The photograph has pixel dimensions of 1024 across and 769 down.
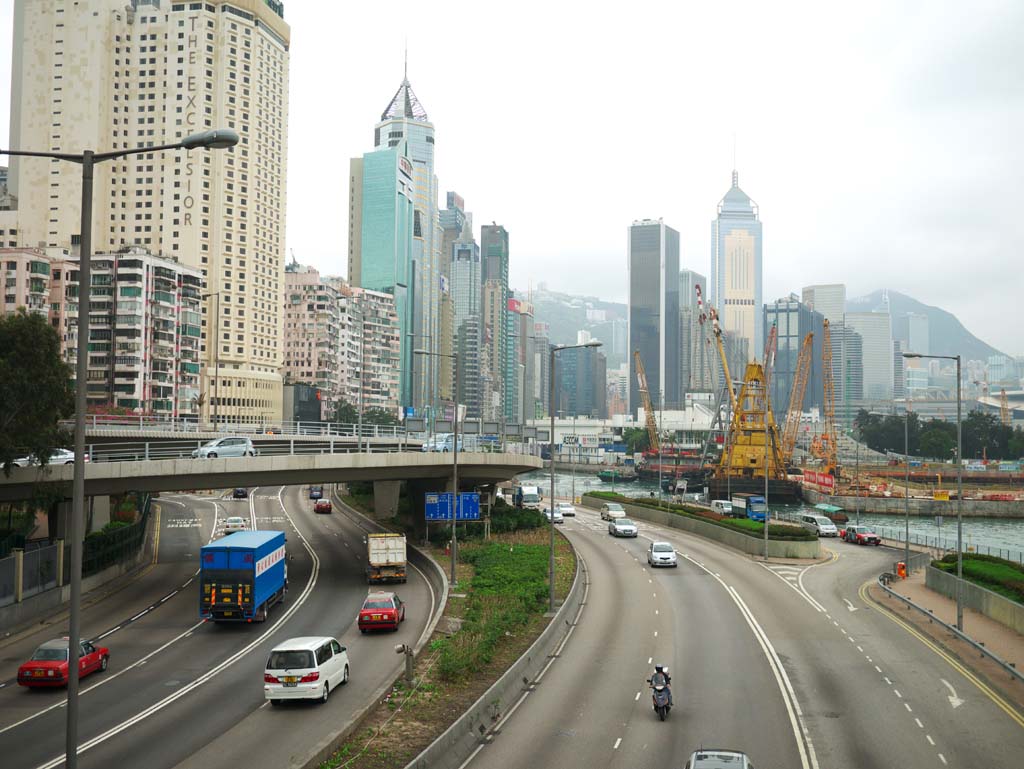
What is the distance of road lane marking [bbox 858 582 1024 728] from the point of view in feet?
76.9

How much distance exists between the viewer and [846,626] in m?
35.1

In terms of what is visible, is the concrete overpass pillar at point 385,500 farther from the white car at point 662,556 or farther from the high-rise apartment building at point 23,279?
the high-rise apartment building at point 23,279

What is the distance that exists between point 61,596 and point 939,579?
40.1 metres

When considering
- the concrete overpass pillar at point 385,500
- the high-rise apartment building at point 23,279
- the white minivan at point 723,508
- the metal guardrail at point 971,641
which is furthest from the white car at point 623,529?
the high-rise apartment building at point 23,279

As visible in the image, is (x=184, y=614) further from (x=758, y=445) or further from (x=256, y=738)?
(x=758, y=445)

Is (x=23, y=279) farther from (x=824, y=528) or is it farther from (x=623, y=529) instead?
(x=824, y=528)

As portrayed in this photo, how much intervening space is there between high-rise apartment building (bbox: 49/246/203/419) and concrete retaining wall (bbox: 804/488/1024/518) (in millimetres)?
98891

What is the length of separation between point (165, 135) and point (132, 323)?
203 ft

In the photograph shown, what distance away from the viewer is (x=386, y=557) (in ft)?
147

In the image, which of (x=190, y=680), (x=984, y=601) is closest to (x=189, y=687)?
(x=190, y=680)

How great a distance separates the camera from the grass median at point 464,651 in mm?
19484

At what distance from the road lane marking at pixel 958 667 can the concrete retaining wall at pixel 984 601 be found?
10.8 ft

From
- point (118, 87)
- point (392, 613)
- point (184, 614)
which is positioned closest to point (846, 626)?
point (392, 613)

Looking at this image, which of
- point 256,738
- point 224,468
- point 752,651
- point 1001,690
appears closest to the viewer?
point 256,738
